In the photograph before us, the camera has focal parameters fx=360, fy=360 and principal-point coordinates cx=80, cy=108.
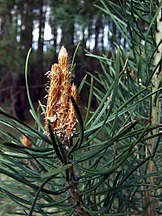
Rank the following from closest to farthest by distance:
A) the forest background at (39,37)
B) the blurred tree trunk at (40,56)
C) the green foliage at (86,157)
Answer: the green foliage at (86,157)
the forest background at (39,37)
the blurred tree trunk at (40,56)

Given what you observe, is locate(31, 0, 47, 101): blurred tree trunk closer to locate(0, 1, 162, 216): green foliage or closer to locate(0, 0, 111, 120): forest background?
locate(0, 0, 111, 120): forest background

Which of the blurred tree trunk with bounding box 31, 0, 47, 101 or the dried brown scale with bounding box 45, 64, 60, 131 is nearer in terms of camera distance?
the dried brown scale with bounding box 45, 64, 60, 131

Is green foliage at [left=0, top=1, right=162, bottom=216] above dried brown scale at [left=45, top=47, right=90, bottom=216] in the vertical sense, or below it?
below

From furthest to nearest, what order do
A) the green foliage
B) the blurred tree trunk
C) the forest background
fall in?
the blurred tree trunk < the forest background < the green foliage

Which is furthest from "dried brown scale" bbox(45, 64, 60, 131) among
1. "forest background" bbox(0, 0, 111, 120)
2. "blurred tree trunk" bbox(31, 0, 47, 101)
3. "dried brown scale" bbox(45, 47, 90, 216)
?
"blurred tree trunk" bbox(31, 0, 47, 101)

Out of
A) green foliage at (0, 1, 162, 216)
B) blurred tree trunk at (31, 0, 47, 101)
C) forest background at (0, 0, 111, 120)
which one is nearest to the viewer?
green foliage at (0, 1, 162, 216)

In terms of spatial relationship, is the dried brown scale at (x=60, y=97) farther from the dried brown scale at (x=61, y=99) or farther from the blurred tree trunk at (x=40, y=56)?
the blurred tree trunk at (x=40, y=56)

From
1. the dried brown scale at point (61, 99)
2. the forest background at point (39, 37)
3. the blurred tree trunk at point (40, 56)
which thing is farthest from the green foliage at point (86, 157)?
the blurred tree trunk at point (40, 56)

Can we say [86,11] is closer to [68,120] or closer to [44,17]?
[44,17]

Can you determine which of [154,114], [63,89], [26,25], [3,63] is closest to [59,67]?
[63,89]

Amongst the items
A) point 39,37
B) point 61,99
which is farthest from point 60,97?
point 39,37

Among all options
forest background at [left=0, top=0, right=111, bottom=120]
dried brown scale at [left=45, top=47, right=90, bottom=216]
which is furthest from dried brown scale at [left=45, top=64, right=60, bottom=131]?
forest background at [left=0, top=0, right=111, bottom=120]
